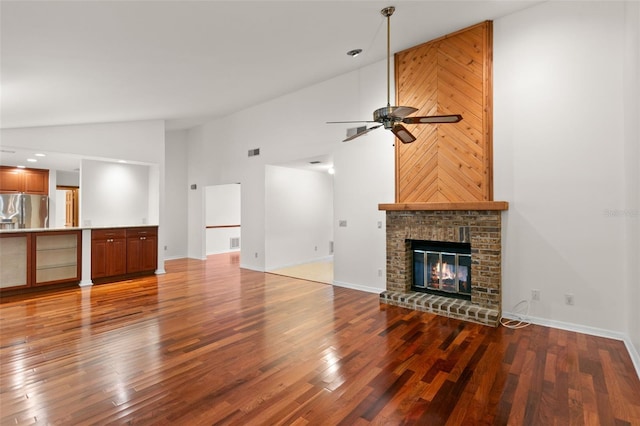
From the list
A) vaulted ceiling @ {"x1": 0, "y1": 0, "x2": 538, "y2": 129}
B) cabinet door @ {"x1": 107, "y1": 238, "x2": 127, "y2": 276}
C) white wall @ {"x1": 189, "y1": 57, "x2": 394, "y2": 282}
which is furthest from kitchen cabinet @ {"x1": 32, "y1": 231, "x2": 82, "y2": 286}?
white wall @ {"x1": 189, "y1": 57, "x2": 394, "y2": 282}

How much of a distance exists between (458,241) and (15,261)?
679 cm

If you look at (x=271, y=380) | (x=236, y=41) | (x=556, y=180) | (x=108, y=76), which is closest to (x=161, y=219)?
(x=108, y=76)

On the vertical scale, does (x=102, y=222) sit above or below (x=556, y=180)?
below

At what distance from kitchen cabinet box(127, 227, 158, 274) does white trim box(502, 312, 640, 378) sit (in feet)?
21.5

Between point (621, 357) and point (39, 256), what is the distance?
7.85m

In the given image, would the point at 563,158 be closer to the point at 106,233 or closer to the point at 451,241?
the point at 451,241

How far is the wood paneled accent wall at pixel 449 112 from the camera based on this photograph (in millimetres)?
4051

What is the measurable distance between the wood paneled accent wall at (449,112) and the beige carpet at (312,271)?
2.41 metres

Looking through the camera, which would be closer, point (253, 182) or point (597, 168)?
point (597, 168)

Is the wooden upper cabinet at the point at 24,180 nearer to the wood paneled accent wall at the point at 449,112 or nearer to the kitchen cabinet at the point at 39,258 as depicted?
the kitchen cabinet at the point at 39,258

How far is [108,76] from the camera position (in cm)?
384

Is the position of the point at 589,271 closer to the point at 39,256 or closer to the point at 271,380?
the point at 271,380

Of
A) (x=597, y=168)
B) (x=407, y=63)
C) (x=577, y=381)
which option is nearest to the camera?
(x=577, y=381)

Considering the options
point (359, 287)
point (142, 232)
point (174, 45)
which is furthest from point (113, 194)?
point (359, 287)
